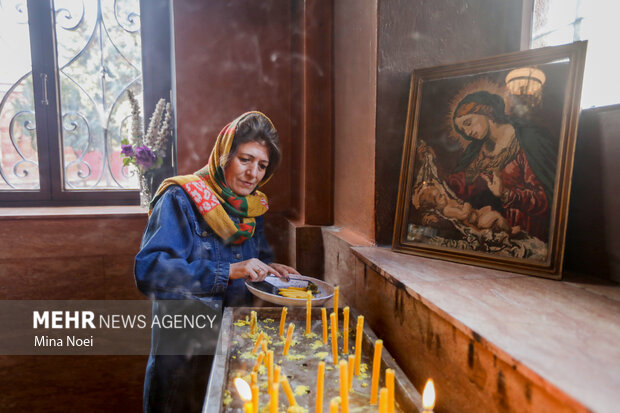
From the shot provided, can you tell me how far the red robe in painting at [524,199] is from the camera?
3.08ft

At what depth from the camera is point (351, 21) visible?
155cm

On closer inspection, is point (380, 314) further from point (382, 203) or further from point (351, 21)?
point (351, 21)

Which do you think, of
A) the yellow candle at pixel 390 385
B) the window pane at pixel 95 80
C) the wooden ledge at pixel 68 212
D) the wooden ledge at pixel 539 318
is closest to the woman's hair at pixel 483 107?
the wooden ledge at pixel 539 318

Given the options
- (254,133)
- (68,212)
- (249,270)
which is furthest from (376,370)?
(68,212)

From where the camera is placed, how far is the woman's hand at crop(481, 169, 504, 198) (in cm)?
102

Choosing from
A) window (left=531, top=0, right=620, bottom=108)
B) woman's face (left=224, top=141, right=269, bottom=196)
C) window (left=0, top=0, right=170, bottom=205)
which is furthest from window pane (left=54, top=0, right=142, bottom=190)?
window (left=531, top=0, right=620, bottom=108)

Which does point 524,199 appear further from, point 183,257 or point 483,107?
point 183,257

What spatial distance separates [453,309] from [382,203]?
63cm

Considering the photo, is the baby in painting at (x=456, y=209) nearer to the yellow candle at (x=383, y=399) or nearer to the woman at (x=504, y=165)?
the woman at (x=504, y=165)

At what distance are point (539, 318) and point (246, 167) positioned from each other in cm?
108

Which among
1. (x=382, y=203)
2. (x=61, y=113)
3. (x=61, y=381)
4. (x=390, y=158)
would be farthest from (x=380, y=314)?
(x=61, y=113)

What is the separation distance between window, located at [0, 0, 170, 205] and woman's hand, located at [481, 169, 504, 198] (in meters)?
2.25

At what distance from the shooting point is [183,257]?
1.38m

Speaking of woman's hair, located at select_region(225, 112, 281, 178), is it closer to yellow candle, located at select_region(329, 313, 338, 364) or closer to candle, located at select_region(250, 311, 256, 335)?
candle, located at select_region(250, 311, 256, 335)
